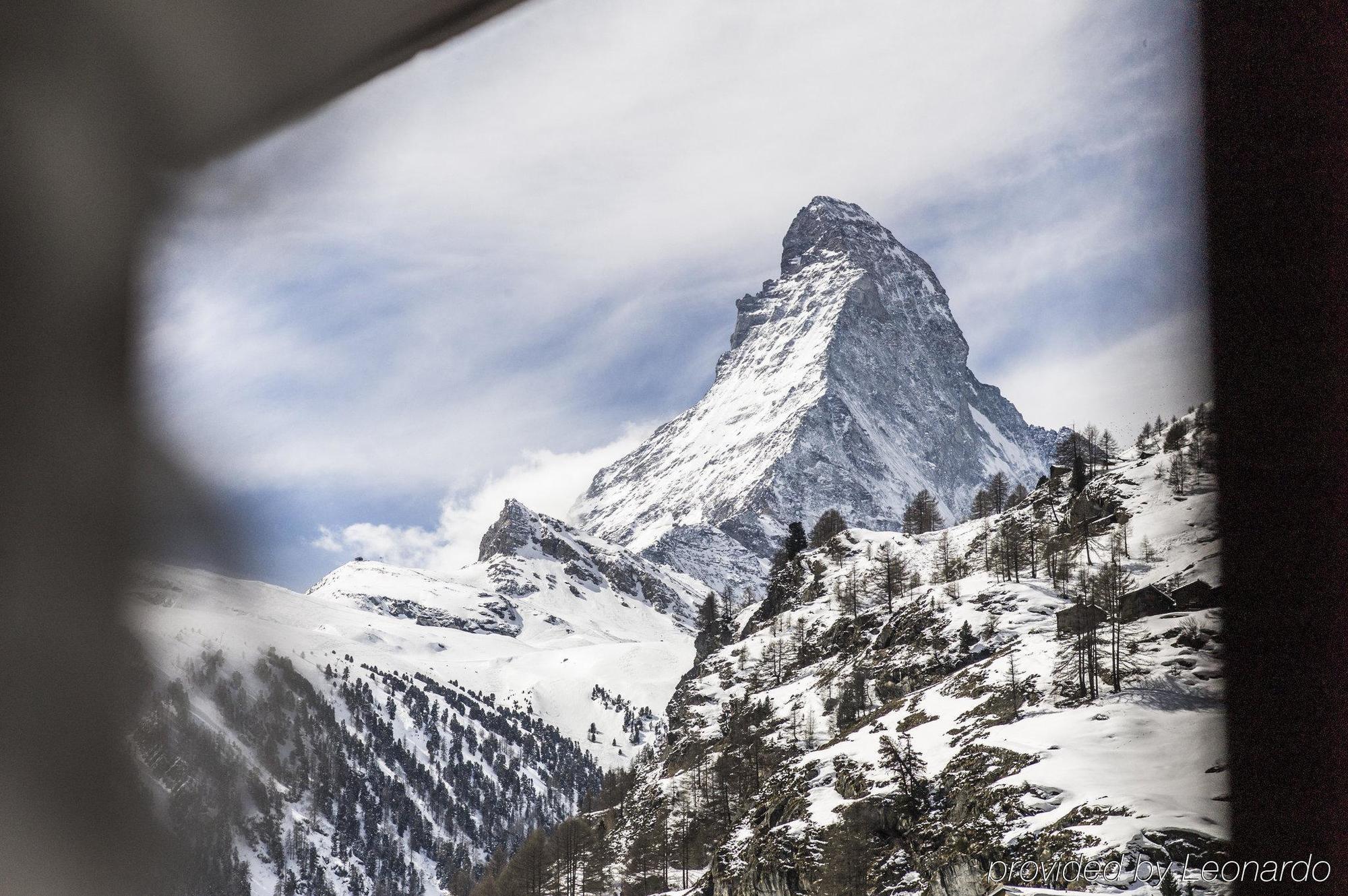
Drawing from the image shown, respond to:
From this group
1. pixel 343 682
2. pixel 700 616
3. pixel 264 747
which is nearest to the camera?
pixel 264 747

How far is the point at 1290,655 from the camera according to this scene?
1868 millimetres

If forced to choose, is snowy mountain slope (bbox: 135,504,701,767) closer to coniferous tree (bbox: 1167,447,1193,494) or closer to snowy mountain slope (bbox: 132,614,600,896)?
snowy mountain slope (bbox: 132,614,600,896)

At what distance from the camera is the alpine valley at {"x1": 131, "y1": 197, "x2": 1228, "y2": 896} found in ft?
11.6

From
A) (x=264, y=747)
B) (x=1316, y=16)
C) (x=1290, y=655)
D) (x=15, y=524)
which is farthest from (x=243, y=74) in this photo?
(x=264, y=747)

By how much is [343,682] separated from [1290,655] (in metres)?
53.9

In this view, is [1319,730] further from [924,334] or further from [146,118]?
[924,334]

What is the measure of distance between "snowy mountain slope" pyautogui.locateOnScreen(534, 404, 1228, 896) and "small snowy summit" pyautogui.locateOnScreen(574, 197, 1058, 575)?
8128 cm

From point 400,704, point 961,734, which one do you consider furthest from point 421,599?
point 961,734

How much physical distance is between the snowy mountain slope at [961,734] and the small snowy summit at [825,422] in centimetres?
8128

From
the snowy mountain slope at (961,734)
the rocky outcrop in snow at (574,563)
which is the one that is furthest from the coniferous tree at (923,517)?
the rocky outcrop in snow at (574,563)

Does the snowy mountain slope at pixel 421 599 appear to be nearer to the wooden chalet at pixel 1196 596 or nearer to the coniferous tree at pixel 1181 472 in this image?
the coniferous tree at pixel 1181 472

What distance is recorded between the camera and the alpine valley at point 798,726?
3.55 meters

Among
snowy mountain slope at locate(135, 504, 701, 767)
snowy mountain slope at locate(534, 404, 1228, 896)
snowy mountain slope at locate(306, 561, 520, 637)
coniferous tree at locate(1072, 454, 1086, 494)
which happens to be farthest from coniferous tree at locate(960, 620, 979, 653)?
snowy mountain slope at locate(306, 561, 520, 637)

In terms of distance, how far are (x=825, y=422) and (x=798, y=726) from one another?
91770mm
